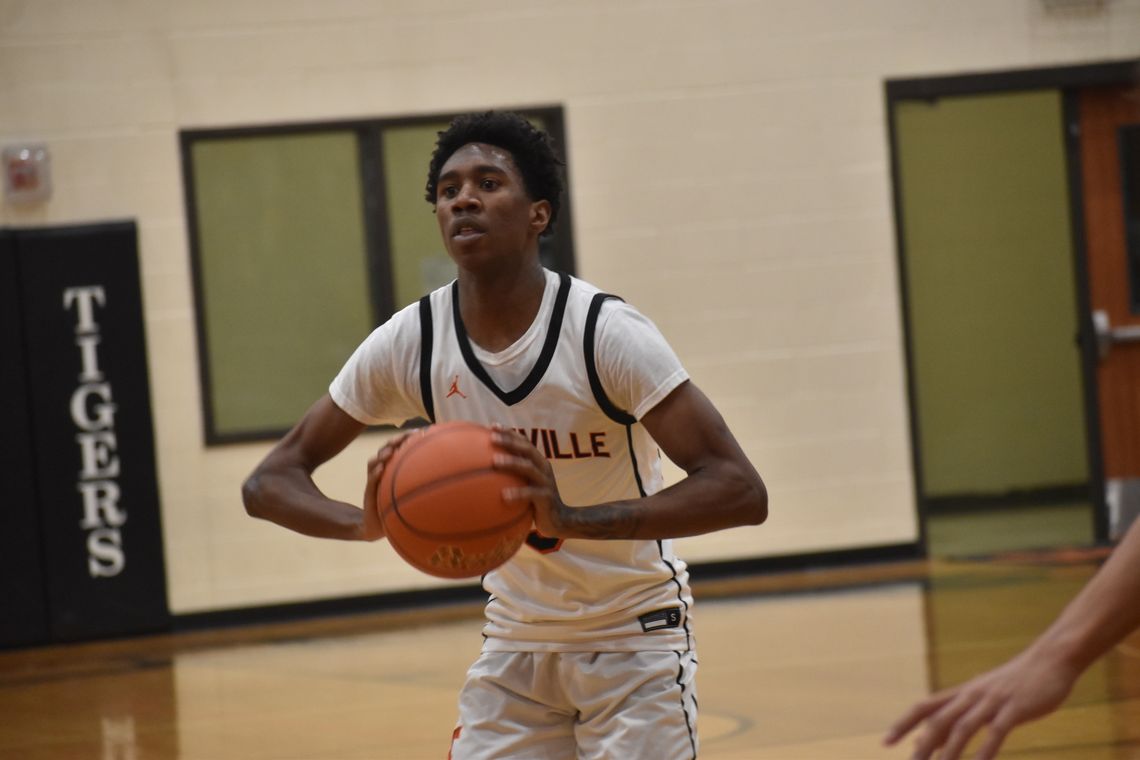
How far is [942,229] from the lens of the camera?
11.6 meters

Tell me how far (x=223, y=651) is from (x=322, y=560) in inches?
37.3

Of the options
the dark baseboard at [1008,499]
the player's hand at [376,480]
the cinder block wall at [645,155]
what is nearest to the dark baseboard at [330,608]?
the cinder block wall at [645,155]

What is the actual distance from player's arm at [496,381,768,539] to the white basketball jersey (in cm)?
7

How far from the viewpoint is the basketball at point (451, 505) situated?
9.27 ft

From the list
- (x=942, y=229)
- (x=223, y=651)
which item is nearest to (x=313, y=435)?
(x=223, y=651)

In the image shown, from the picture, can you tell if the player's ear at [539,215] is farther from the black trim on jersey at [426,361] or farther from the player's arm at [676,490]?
the player's arm at [676,490]

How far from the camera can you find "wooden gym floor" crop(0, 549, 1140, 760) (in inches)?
215

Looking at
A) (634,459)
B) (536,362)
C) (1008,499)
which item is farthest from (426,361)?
(1008,499)

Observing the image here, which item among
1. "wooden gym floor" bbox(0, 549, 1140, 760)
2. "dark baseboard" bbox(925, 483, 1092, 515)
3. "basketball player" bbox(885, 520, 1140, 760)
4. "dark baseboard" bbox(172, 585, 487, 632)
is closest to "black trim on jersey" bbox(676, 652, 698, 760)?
"basketball player" bbox(885, 520, 1140, 760)

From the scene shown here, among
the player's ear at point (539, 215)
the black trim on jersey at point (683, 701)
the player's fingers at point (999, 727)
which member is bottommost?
the black trim on jersey at point (683, 701)

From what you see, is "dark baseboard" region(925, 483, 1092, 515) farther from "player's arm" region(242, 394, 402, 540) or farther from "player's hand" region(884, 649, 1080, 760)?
"player's hand" region(884, 649, 1080, 760)

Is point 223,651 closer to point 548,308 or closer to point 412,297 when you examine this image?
point 412,297

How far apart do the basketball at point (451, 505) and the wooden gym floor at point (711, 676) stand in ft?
8.10

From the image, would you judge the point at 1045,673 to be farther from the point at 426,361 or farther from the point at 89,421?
the point at 89,421
